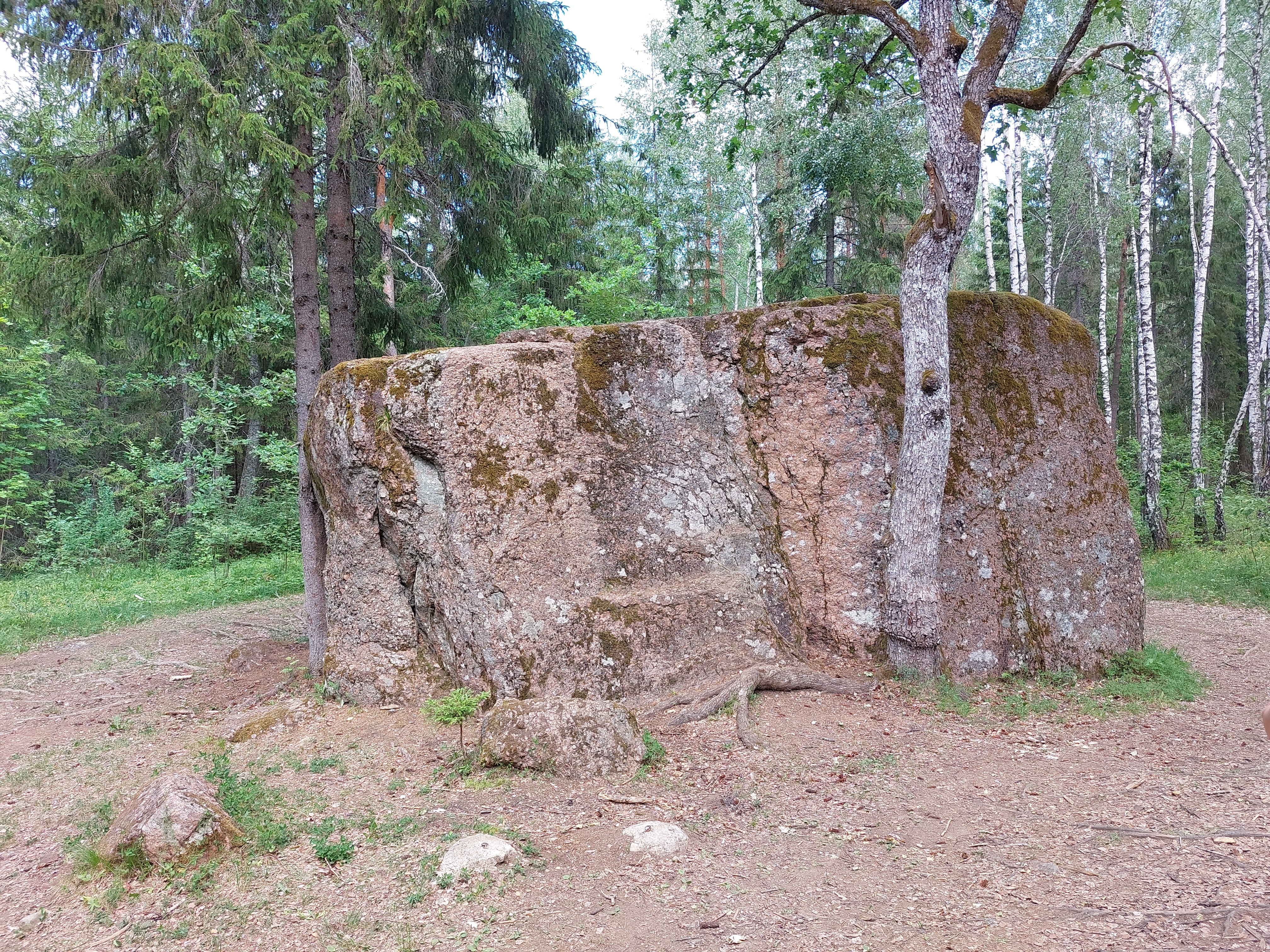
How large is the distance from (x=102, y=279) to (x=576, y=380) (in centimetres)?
511

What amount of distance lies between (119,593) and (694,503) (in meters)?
11.7

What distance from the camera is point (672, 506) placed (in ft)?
21.6

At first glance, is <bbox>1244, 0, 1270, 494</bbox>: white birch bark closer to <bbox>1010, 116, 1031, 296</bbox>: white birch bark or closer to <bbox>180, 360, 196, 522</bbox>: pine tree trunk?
<bbox>1010, 116, 1031, 296</bbox>: white birch bark

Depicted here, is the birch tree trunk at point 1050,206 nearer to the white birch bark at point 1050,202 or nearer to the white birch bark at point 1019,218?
the white birch bark at point 1050,202

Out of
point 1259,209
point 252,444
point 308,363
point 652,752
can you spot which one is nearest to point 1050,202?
point 1259,209

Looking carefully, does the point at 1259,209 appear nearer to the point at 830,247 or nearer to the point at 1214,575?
the point at 1214,575

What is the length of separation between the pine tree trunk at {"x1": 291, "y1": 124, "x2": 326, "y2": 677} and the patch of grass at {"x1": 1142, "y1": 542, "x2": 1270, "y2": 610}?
1026cm

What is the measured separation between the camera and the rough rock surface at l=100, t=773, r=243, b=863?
3.81 metres

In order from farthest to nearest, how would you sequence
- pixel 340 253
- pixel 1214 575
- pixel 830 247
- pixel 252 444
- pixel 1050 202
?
pixel 1050 202
pixel 252 444
pixel 830 247
pixel 1214 575
pixel 340 253

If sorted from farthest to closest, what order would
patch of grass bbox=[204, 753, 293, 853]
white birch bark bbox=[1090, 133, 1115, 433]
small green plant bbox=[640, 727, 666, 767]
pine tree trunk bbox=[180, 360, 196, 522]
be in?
1. white birch bark bbox=[1090, 133, 1115, 433]
2. pine tree trunk bbox=[180, 360, 196, 522]
3. small green plant bbox=[640, 727, 666, 767]
4. patch of grass bbox=[204, 753, 293, 853]

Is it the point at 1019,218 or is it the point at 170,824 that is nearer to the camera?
the point at 170,824

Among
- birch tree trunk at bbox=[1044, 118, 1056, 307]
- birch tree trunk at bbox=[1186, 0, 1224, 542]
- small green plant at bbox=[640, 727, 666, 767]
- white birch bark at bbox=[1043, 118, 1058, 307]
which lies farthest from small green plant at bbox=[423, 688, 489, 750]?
birch tree trunk at bbox=[1044, 118, 1056, 307]

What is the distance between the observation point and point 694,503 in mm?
6641

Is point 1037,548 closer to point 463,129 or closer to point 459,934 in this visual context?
point 459,934
